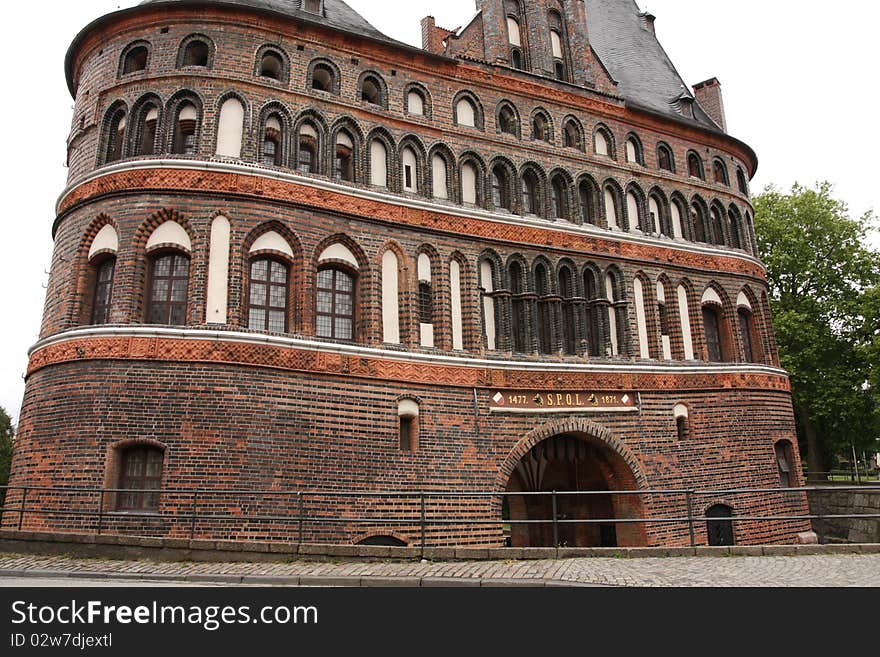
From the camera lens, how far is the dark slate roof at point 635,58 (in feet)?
72.2

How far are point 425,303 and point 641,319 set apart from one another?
6485 millimetres

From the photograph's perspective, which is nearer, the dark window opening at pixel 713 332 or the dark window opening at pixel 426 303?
the dark window opening at pixel 426 303

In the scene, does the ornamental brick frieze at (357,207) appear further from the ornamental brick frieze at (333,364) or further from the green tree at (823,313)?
the green tree at (823,313)

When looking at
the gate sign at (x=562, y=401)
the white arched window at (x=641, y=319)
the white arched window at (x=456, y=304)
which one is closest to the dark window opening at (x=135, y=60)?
the white arched window at (x=456, y=304)

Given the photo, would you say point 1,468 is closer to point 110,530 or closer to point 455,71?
point 110,530

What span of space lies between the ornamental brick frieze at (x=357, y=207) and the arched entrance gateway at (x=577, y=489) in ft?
16.8

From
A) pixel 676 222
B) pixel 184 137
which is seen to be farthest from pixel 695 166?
pixel 184 137

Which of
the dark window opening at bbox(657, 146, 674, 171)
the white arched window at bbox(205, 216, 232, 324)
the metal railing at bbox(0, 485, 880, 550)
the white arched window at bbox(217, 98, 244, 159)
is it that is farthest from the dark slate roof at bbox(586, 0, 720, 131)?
the metal railing at bbox(0, 485, 880, 550)

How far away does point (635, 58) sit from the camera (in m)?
23.5

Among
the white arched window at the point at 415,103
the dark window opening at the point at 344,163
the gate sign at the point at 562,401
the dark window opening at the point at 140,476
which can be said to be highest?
the white arched window at the point at 415,103

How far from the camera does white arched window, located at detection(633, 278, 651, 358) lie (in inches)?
734

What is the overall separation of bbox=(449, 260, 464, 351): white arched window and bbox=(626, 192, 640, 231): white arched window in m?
6.03

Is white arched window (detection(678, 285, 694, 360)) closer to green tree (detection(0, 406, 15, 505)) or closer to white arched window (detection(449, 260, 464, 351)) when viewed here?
white arched window (detection(449, 260, 464, 351))

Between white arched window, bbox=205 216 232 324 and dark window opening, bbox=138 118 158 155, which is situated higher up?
dark window opening, bbox=138 118 158 155
